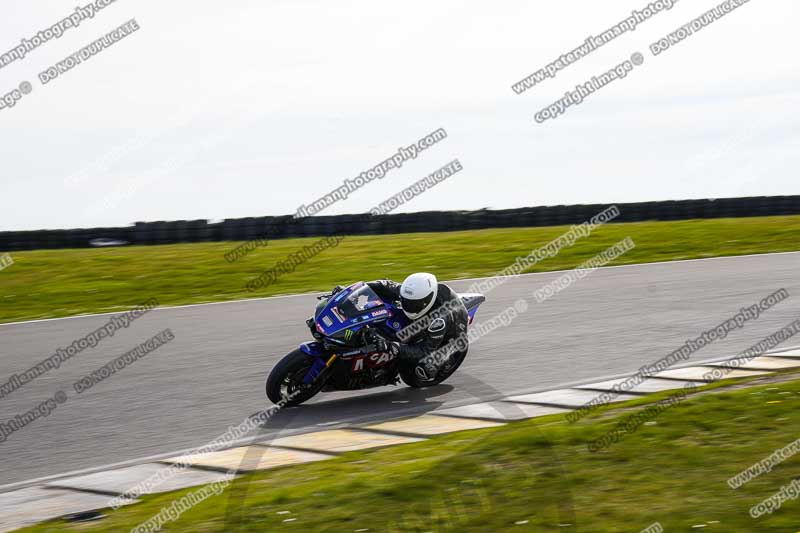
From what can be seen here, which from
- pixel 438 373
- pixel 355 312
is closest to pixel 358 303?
pixel 355 312

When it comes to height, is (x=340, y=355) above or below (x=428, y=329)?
above

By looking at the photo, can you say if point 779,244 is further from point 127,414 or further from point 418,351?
point 127,414

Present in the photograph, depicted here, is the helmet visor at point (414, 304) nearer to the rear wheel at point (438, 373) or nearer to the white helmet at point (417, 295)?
the white helmet at point (417, 295)

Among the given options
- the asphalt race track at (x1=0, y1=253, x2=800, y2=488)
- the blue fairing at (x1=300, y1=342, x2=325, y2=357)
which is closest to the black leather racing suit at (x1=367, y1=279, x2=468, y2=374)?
the asphalt race track at (x1=0, y1=253, x2=800, y2=488)

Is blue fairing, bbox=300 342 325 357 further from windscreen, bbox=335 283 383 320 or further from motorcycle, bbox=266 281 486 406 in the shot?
windscreen, bbox=335 283 383 320

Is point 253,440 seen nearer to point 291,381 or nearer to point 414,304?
point 291,381

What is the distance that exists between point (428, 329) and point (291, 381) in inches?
55.7

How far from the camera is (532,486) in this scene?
6.37 metres

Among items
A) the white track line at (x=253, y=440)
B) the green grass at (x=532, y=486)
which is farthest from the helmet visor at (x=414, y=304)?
the green grass at (x=532, y=486)

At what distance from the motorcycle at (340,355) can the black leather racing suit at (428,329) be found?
13 cm

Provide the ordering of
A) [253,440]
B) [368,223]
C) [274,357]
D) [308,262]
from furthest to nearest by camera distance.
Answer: [368,223], [308,262], [274,357], [253,440]

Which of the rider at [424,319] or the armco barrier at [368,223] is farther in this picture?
the armco barrier at [368,223]

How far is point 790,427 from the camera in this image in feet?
23.8

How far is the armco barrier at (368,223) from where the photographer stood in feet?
75.5
